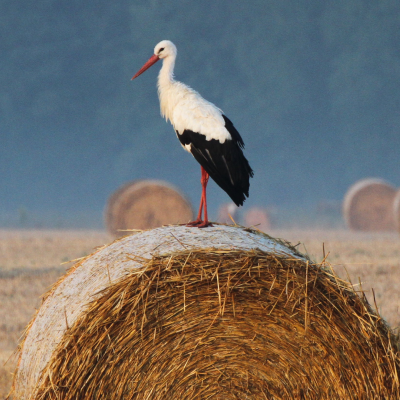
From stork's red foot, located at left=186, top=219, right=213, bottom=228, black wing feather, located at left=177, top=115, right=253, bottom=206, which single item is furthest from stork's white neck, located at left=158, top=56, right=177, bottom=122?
stork's red foot, located at left=186, top=219, right=213, bottom=228

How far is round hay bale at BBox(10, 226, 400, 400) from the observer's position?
12.1ft

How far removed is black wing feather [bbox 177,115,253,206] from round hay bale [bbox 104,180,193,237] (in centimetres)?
1224

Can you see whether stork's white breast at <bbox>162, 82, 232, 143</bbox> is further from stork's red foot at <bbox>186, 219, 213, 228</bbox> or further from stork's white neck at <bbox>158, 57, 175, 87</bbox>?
stork's red foot at <bbox>186, 219, 213, 228</bbox>

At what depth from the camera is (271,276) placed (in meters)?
3.78

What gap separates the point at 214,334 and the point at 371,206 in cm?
2087

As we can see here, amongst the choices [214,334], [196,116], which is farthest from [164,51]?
[214,334]

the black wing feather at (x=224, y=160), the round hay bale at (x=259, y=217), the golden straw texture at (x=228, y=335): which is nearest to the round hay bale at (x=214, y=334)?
the golden straw texture at (x=228, y=335)

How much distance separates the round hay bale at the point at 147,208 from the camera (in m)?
17.5

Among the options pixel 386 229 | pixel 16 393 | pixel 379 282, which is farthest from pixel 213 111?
pixel 386 229

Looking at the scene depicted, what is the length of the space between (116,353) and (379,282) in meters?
6.72

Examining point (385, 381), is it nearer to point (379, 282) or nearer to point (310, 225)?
point (379, 282)

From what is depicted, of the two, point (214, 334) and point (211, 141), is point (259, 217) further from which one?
point (214, 334)

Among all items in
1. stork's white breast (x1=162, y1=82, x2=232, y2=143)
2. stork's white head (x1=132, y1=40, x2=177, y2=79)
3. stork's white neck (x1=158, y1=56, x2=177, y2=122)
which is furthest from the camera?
stork's white head (x1=132, y1=40, x2=177, y2=79)

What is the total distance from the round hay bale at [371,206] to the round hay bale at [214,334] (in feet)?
67.0
